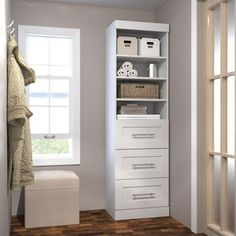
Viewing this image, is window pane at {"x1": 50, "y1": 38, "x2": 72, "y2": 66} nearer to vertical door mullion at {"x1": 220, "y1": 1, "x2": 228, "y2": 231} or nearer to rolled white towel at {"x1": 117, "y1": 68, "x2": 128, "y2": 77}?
rolled white towel at {"x1": 117, "y1": 68, "x2": 128, "y2": 77}

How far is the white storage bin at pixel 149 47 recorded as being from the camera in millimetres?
3859

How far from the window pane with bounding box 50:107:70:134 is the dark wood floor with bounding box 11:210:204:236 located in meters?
1.05

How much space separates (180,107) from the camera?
359cm

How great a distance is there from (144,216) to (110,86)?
150cm

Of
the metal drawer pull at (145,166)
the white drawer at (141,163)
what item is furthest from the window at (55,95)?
the metal drawer pull at (145,166)

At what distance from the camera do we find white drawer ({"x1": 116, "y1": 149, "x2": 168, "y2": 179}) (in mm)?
3715

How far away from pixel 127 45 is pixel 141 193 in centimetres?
166

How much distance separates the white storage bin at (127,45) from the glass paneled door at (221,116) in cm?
92

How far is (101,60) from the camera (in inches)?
163

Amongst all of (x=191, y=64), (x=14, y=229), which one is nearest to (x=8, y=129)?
(x=14, y=229)

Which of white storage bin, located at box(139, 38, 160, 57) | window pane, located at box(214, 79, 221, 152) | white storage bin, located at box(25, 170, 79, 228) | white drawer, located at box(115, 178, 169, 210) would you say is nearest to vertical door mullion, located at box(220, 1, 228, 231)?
window pane, located at box(214, 79, 221, 152)

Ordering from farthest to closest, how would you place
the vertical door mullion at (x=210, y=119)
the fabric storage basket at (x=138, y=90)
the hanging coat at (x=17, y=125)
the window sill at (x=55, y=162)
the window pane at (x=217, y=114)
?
the window sill at (x=55, y=162), the fabric storage basket at (x=138, y=90), the vertical door mullion at (x=210, y=119), the window pane at (x=217, y=114), the hanging coat at (x=17, y=125)

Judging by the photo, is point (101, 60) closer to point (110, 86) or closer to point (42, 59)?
point (110, 86)

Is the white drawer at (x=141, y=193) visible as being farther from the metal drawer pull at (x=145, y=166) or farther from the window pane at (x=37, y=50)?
the window pane at (x=37, y=50)
